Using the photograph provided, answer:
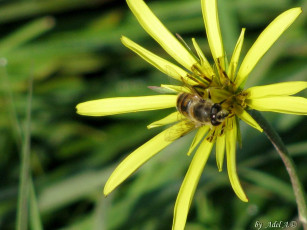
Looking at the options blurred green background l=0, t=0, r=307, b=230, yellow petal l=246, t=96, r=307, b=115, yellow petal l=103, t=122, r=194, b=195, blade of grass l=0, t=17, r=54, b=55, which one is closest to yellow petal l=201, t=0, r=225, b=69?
yellow petal l=246, t=96, r=307, b=115

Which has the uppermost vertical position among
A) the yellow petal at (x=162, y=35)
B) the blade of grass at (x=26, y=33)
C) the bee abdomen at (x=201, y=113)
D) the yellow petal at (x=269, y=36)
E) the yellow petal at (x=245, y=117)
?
the blade of grass at (x=26, y=33)

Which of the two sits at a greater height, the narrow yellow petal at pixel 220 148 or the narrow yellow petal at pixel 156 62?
the narrow yellow petal at pixel 156 62

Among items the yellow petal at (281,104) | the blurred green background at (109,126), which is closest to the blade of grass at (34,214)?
the blurred green background at (109,126)

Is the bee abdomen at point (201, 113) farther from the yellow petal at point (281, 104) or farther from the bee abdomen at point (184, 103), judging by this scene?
the yellow petal at point (281, 104)

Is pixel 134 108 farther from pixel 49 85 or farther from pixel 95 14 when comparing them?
pixel 95 14

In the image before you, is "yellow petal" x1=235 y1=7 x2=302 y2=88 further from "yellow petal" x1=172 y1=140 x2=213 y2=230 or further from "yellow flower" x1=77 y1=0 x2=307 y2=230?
"yellow petal" x1=172 y1=140 x2=213 y2=230

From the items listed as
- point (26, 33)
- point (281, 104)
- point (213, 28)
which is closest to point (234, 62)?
point (213, 28)
